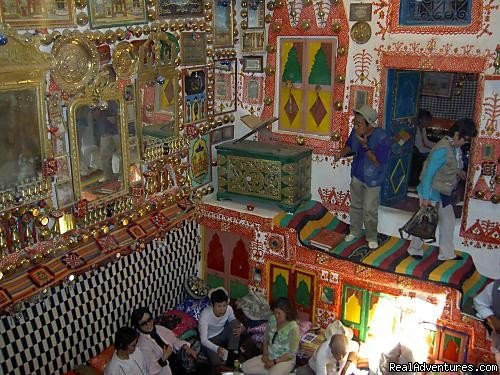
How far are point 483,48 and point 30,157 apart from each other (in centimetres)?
476

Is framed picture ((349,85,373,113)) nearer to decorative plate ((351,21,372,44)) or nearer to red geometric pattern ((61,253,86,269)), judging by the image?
decorative plate ((351,21,372,44))

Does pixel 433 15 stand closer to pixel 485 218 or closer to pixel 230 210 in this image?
pixel 485 218

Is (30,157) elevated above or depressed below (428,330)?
above

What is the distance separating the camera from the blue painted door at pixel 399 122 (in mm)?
6961

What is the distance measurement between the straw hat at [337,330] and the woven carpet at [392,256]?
29.4 inches

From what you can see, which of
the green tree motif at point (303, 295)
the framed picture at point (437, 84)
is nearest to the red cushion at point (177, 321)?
the green tree motif at point (303, 295)

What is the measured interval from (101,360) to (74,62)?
10.1ft

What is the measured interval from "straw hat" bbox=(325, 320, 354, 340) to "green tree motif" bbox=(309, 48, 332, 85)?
2.98 metres

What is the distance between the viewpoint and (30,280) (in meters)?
5.20

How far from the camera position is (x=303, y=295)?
697 centimetres

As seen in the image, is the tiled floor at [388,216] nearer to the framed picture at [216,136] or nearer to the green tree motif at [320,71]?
the framed picture at [216,136]

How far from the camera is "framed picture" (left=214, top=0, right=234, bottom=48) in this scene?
721 centimetres

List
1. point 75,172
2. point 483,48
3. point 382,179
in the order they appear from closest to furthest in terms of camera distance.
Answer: point 75,172, point 483,48, point 382,179

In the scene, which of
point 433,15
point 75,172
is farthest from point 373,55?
point 75,172
